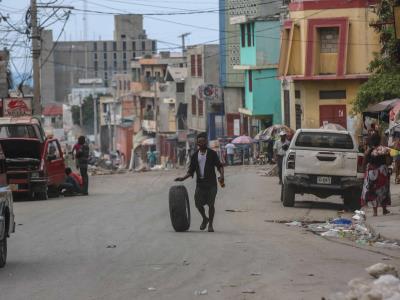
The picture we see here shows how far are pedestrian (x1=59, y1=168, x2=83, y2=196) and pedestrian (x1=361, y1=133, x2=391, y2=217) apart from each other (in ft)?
43.1

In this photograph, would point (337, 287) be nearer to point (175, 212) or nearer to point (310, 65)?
point (175, 212)

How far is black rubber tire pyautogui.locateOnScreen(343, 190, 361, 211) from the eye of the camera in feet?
83.7

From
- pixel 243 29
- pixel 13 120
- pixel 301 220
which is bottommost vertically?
pixel 301 220

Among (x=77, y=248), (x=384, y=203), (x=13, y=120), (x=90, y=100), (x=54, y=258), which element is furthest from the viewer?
(x=90, y=100)

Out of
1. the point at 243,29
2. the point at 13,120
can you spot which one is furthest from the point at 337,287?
the point at 243,29

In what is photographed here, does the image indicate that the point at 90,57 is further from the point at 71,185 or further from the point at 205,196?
the point at 205,196

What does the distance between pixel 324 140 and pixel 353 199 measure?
1622 millimetres

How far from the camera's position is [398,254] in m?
15.8

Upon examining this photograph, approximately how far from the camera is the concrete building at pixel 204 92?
76.2 meters

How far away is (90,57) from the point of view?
188375 mm

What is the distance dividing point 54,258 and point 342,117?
3828 cm

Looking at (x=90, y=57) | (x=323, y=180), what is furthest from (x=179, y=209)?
(x=90, y=57)

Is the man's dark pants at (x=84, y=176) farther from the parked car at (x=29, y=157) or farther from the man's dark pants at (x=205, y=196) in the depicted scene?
the man's dark pants at (x=205, y=196)

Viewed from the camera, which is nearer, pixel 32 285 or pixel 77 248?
pixel 32 285
